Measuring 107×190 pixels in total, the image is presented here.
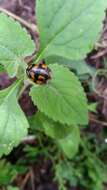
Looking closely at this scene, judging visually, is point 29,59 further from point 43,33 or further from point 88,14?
point 88,14

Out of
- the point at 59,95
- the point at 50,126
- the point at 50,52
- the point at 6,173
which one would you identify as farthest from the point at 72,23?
the point at 6,173

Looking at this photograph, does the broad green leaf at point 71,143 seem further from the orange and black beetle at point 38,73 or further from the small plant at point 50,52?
the orange and black beetle at point 38,73

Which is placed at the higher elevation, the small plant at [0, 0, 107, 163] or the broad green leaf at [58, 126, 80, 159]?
the small plant at [0, 0, 107, 163]

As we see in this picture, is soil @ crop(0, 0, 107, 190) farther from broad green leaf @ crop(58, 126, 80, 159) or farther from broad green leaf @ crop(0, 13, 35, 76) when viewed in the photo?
broad green leaf @ crop(0, 13, 35, 76)

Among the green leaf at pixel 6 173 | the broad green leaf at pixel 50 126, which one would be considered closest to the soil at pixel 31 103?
the green leaf at pixel 6 173

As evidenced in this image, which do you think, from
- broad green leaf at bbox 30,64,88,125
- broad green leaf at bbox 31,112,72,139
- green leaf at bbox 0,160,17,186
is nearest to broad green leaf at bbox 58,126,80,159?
broad green leaf at bbox 31,112,72,139

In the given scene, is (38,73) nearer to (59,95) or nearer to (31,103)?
(59,95)

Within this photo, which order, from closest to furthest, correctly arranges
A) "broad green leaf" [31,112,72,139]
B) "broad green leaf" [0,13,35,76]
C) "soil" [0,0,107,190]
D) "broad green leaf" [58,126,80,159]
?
"broad green leaf" [0,13,35,76]
"broad green leaf" [31,112,72,139]
"broad green leaf" [58,126,80,159]
"soil" [0,0,107,190]
